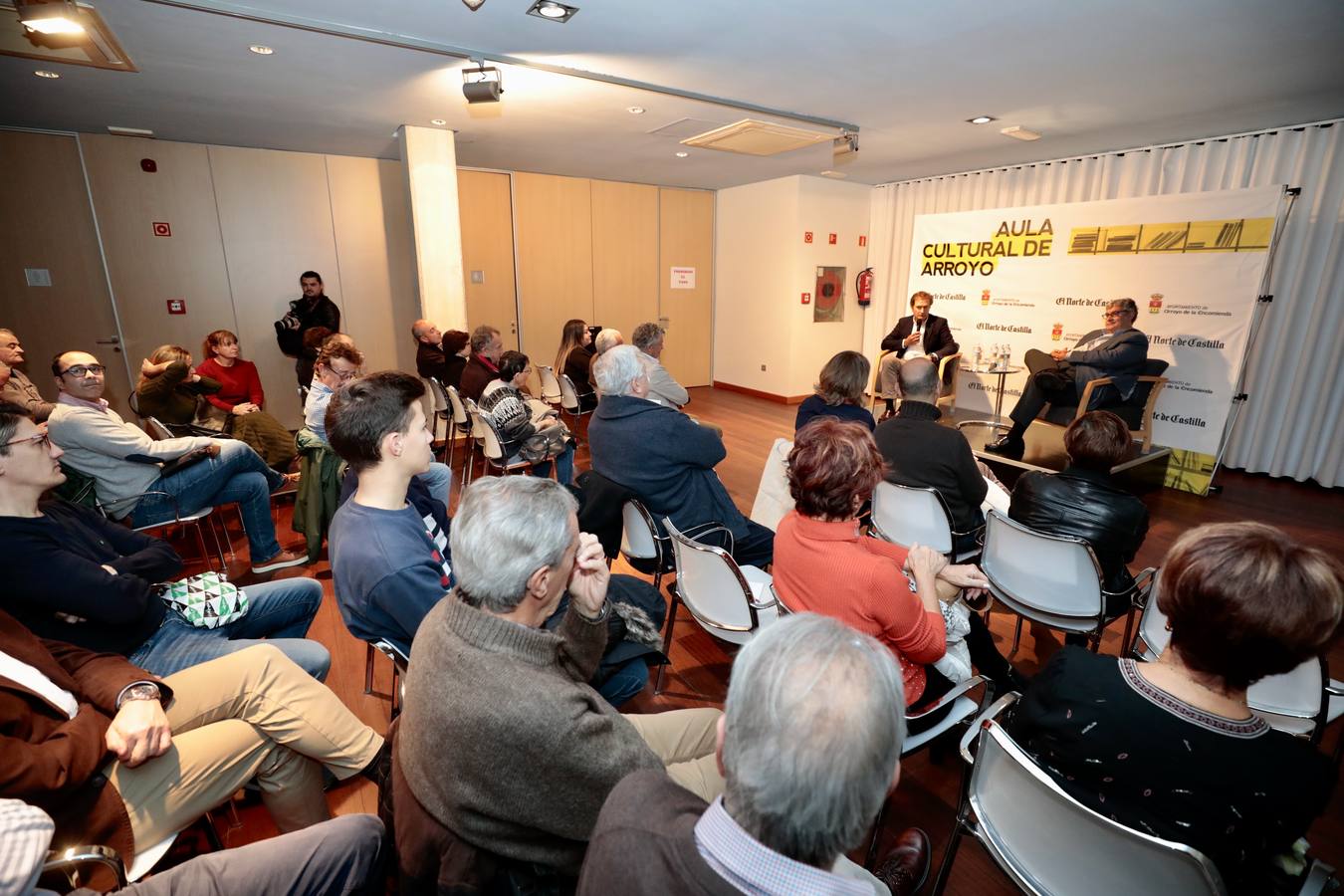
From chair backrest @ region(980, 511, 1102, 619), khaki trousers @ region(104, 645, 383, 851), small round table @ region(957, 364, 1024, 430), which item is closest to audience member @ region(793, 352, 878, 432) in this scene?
chair backrest @ region(980, 511, 1102, 619)

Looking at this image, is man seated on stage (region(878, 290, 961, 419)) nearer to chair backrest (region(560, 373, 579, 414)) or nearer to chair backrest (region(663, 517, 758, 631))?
chair backrest (region(560, 373, 579, 414))

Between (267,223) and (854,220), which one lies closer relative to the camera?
(267,223)

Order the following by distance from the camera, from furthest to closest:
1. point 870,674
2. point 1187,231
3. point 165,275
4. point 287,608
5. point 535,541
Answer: point 165,275 < point 1187,231 < point 287,608 < point 535,541 < point 870,674

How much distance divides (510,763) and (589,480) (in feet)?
5.64

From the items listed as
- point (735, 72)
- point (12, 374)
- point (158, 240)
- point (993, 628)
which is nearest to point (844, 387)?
point (993, 628)

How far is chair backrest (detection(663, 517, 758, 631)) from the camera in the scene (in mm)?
1985

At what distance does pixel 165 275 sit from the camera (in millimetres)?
5941

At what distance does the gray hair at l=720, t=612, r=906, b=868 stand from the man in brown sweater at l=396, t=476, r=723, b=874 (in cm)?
26

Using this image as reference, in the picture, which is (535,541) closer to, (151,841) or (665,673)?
(151,841)

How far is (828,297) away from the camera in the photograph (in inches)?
321

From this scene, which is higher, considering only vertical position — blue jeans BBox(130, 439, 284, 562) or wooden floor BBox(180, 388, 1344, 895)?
blue jeans BBox(130, 439, 284, 562)

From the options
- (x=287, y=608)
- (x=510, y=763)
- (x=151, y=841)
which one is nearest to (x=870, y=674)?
(x=510, y=763)

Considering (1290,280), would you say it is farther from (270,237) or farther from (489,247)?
(270,237)

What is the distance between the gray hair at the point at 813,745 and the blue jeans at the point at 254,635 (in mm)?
1676
